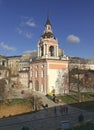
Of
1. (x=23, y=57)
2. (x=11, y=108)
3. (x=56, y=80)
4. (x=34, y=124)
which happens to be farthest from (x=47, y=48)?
(x=23, y=57)

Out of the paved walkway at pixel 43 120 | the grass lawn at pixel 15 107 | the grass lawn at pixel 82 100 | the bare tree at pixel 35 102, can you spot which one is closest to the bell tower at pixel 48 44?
the grass lawn at pixel 82 100

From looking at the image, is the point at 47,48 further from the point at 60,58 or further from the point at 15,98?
the point at 15,98

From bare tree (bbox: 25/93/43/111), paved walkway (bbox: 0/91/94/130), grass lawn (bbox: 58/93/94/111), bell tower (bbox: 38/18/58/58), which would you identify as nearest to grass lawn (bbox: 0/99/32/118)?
bare tree (bbox: 25/93/43/111)

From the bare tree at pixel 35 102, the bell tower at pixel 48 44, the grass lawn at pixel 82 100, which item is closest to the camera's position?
the bare tree at pixel 35 102

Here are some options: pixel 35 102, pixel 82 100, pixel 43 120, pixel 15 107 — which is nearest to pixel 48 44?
pixel 82 100

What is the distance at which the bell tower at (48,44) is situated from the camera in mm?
60031

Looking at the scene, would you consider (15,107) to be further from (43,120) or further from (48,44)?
(48,44)

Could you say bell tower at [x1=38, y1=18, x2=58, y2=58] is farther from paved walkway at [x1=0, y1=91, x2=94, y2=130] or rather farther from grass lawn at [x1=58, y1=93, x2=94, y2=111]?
paved walkway at [x1=0, y1=91, x2=94, y2=130]

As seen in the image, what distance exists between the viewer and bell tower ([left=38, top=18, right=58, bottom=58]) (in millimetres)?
60031

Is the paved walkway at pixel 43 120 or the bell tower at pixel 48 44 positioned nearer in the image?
the paved walkway at pixel 43 120

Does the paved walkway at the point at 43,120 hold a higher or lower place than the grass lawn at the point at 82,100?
lower

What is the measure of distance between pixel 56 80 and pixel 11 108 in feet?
49.9

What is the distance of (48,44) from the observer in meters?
60.0

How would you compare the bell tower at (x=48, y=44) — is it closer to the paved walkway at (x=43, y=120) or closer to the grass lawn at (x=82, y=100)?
the grass lawn at (x=82, y=100)
